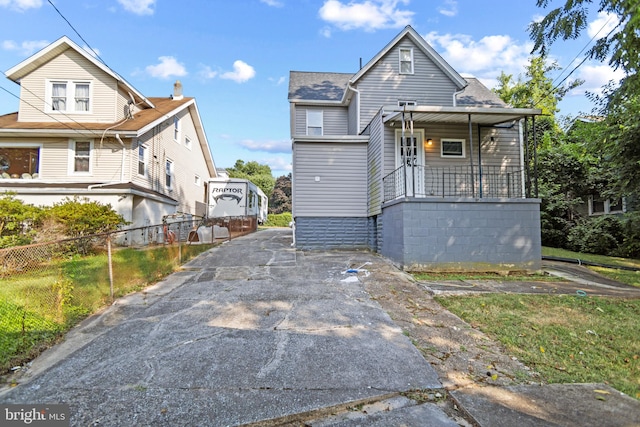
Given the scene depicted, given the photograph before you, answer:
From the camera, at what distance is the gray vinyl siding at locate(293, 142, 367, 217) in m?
11.3

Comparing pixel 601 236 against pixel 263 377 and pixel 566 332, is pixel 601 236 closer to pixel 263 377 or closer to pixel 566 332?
A: pixel 566 332

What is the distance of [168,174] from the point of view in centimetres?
1595

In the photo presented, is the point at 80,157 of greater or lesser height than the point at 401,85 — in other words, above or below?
below

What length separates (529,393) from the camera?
2.67m

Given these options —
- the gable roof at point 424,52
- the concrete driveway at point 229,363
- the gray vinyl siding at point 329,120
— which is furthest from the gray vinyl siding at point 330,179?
the concrete driveway at point 229,363

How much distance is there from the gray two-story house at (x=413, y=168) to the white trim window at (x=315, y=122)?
0.15 feet

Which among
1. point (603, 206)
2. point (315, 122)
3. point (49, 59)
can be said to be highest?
point (49, 59)

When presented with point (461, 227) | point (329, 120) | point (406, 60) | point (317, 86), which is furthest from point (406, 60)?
point (461, 227)

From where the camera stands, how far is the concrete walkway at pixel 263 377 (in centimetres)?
235

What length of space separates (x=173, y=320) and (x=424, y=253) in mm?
5733

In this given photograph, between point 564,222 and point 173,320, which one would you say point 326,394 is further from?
point 564,222

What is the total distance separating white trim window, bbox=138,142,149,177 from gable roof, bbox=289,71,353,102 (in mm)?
6696

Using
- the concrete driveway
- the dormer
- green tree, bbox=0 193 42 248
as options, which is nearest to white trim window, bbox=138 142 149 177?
the dormer

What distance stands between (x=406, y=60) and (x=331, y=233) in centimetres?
770
